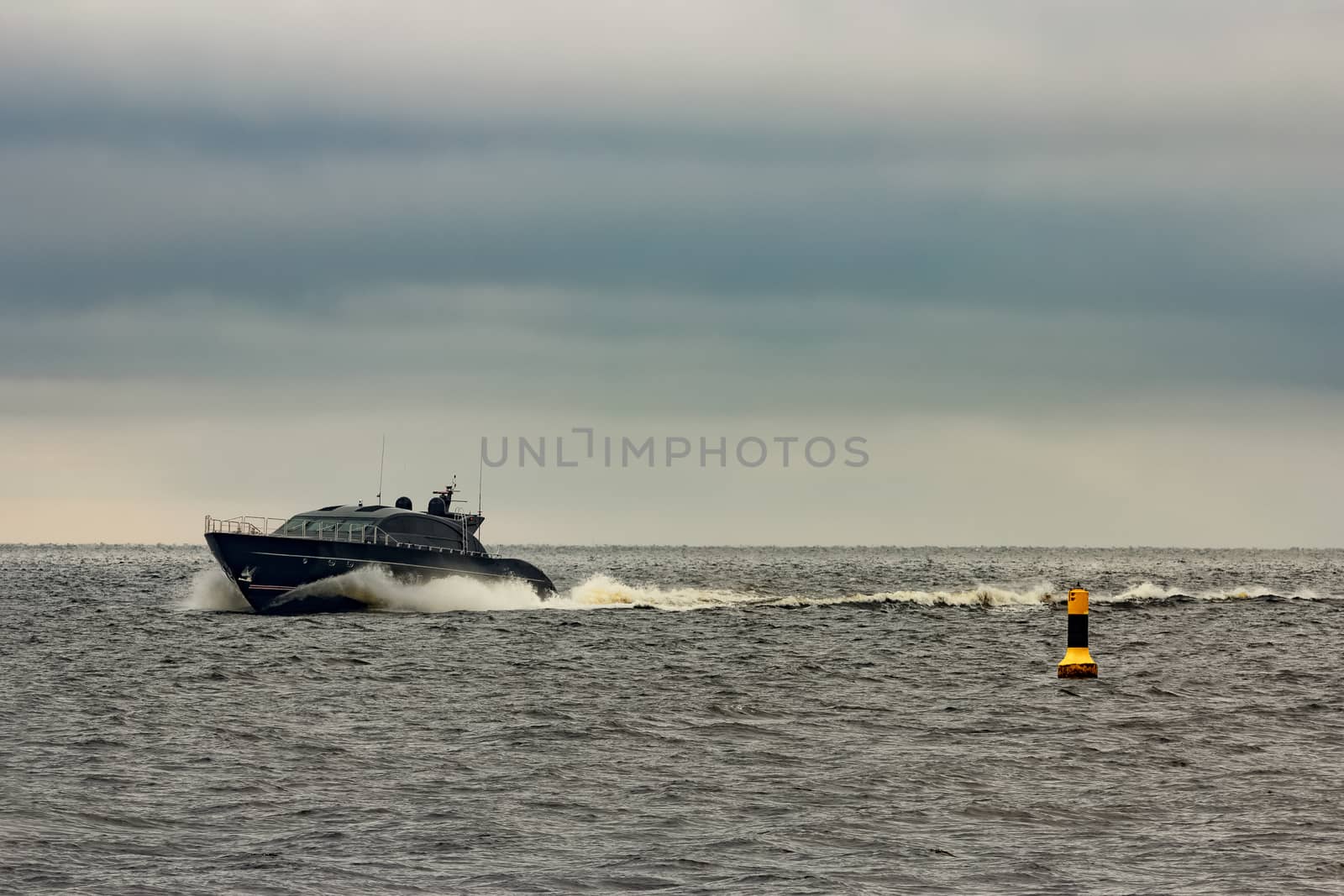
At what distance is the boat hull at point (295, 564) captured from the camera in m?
48.6

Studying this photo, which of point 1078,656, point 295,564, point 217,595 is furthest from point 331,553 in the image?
point 1078,656

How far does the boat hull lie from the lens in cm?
4862

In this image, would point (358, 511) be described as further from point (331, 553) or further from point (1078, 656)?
point (1078, 656)

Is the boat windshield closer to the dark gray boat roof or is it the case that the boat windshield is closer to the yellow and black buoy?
the dark gray boat roof

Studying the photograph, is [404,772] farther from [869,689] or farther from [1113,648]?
[1113,648]

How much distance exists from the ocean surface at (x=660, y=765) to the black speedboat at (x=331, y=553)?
5.08 meters

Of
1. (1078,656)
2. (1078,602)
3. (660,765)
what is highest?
(1078,602)

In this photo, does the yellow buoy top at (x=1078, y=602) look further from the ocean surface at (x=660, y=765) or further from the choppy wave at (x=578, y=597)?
the choppy wave at (x=578, y=597)

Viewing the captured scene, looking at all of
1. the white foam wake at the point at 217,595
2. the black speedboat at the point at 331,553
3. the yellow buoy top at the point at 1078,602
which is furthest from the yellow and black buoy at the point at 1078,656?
the white foam wake at the point at 217,595

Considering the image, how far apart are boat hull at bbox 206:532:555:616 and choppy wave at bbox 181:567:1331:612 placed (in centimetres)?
30

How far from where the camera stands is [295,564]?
49.0 m

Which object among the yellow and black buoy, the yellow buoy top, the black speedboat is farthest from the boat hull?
the yellow buoy top

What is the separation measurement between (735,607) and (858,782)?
44013mm

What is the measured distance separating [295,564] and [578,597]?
16926 mm
